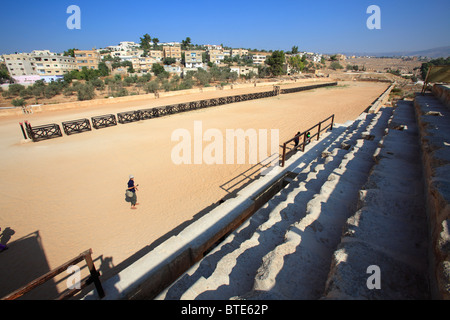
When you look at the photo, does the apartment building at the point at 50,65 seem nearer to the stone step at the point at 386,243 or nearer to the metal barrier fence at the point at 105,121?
the metal barrier fence at the point at 105,121

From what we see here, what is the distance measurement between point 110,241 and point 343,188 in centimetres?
584

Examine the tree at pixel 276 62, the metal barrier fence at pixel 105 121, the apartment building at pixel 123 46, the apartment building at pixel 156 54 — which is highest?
the apartment building at pixel 123 46

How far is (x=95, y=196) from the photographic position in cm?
736

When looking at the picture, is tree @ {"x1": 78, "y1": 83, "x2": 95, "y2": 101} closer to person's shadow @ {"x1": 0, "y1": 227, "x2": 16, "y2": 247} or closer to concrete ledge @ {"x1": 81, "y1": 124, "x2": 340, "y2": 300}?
person's shadow @ {"x1": 0, "y1": 227, "x2": 16, "y2": 247}

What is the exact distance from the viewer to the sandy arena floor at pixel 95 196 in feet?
16.8

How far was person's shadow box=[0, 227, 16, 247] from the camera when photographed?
18.1ft

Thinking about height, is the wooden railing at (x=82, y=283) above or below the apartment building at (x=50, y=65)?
below

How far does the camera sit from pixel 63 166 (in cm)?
986

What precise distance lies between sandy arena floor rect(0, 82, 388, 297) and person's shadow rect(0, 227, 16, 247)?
2 cm

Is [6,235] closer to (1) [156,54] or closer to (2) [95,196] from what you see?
(2) [95,196]

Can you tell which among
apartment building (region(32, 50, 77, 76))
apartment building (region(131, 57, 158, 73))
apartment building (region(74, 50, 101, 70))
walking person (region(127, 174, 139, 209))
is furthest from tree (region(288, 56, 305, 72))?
walking person (region(127, 174, 139, 209))

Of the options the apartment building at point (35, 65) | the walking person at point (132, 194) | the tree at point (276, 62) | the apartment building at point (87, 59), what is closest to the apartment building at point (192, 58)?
the apartment building at point (87, 59)

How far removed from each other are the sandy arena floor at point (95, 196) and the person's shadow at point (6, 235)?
0.02 m

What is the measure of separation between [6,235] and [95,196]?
7.71ft
